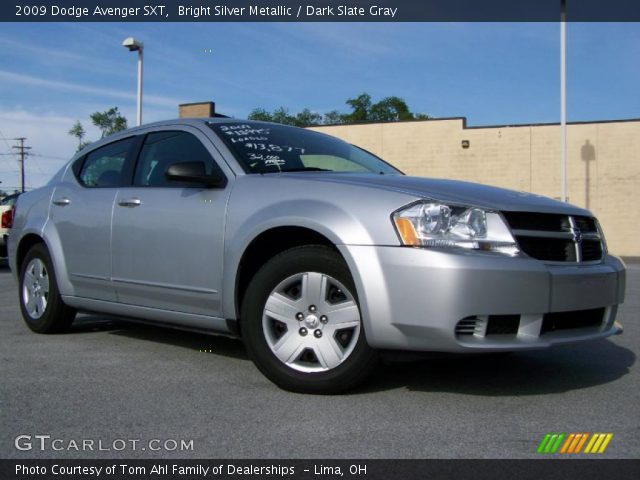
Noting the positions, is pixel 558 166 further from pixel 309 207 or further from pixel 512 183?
Result: pixel 309 207

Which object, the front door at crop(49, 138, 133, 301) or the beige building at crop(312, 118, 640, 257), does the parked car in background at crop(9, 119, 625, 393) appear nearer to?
the front door at crop(49, 138, 133, 301)

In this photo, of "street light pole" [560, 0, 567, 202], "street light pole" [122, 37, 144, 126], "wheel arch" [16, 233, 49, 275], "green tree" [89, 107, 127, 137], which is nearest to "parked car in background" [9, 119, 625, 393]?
"wheel arch" [16, 233, 49, 275]

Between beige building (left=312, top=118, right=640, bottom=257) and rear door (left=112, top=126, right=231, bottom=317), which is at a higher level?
Answer: beige building (left=312, top=118, right=640, bottom=257)

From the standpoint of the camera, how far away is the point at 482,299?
349 centimetres

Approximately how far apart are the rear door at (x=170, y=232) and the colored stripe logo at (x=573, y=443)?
81.3 inches

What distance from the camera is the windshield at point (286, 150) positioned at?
461 centimetres

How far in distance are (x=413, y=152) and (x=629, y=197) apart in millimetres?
8030

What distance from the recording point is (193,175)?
4.34 meters

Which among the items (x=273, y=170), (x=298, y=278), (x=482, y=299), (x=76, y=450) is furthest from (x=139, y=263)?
→ (x=482, y=299)

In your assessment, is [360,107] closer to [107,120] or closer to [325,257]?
[107,120]

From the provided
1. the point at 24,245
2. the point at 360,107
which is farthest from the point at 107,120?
the point at 24,245

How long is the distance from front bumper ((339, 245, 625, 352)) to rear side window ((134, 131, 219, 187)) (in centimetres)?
162

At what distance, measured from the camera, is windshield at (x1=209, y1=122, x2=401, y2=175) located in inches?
181

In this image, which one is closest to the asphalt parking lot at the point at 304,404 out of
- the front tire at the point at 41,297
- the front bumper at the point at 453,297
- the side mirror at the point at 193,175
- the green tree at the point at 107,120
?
the front bumper at the point at 453,297
